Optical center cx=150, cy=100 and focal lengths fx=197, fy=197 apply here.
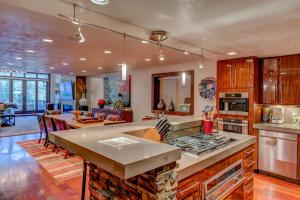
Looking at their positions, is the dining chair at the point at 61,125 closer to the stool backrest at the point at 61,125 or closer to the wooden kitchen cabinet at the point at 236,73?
the stool backrest at the point at 61,125

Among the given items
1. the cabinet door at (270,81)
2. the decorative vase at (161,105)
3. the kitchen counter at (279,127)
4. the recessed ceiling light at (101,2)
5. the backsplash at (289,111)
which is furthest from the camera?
the decorative vase at (161,105)

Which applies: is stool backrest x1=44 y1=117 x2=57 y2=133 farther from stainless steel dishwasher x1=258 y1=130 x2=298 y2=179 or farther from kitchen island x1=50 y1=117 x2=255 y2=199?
stainless steel dishwasher x1=258 y1=130 x2=298 y2=179

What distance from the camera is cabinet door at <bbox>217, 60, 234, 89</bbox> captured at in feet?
14.1

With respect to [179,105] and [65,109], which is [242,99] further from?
[65,109]

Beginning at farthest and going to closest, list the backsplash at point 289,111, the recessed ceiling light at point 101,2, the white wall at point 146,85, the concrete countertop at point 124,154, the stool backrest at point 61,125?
the white wall at point 146,85, the stool backrest at point 61,125, the backsplash at point 289,111, the recessed ceiling light at point 101,2, the concrete countertop at point 124,154

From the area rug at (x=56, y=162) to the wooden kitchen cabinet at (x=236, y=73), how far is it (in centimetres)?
360

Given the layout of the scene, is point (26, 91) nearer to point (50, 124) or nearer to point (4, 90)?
point (4, 90)

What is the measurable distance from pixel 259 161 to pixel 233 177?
90.6 inches

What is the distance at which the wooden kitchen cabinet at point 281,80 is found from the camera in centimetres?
378

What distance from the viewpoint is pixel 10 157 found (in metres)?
4.63

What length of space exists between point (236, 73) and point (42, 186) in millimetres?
4267

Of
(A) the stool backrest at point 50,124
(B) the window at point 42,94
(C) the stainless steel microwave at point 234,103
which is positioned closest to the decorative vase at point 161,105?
(C) the stainless steel microwave at point 234,103

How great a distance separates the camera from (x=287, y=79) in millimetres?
3861

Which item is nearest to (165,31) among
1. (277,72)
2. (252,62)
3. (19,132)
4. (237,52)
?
(237,52)
